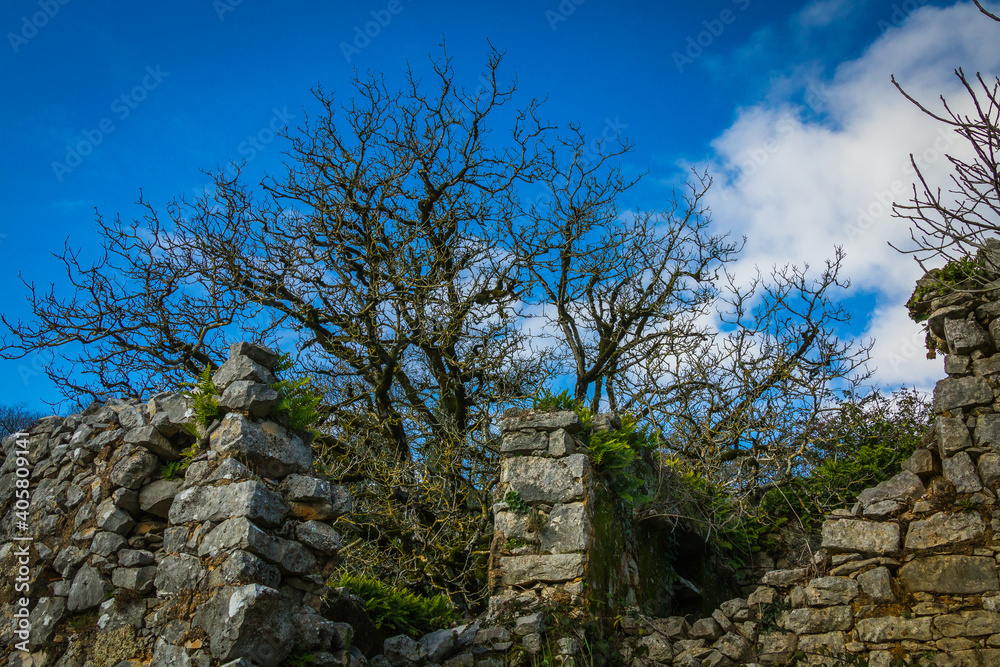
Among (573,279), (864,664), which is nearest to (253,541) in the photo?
(864,664)

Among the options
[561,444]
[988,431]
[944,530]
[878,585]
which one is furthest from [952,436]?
[561,444]

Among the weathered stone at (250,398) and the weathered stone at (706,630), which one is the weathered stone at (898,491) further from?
the weathered stone at (250,398)

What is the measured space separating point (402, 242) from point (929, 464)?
7408 mm

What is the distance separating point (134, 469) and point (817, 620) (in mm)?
5212

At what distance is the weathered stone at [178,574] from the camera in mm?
3887

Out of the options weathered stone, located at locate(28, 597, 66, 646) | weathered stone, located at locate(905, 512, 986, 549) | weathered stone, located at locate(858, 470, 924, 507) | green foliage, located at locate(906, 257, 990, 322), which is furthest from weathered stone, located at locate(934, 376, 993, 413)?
weathered stone, located at locate(28, 597, 66, 646)

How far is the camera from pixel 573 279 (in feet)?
38.6

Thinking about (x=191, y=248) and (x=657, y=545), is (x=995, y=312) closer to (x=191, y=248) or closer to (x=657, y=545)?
(x=657, y=545)

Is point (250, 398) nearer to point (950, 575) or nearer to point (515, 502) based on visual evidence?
point (515, 502)

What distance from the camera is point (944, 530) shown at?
204 inches

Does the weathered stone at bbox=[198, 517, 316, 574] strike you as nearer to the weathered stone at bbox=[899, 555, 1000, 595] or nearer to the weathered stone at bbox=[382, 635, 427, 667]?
the weathered stone at bbox=[382, 635, 427, 667]

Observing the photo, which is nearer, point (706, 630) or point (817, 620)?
point (817, 620)

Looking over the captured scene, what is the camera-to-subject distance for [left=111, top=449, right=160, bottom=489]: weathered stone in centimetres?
454

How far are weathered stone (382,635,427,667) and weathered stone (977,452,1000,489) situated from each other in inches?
175
